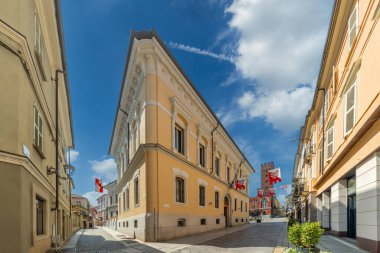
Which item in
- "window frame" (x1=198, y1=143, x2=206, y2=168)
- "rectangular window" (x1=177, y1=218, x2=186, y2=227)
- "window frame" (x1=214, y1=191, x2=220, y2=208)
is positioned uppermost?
"window frame" (x1=198, y1=143, x2=206, y2=168)

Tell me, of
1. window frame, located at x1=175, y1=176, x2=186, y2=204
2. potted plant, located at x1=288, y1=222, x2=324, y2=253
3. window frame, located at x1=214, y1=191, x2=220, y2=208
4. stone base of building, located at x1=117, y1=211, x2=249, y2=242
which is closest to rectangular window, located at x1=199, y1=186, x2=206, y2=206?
stone base of building, located at x1=117, y1=211, x2=249, y2=242

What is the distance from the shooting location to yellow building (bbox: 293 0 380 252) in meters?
8.30

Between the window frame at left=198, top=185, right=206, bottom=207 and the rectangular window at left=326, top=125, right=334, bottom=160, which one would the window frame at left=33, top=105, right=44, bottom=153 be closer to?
the window frame at left=198, top=185, right=206, bottom=207

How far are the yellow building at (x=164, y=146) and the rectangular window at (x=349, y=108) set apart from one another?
9.51 m

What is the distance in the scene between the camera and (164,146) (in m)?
16.2

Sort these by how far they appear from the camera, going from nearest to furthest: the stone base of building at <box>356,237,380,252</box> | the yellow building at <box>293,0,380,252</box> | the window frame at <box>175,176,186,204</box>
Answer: the stone base of building at <box>356,237,380,252</box>
the yellow building at <box>293,0,380,252</box>
the window frame at <box>175,176,186,204</box>

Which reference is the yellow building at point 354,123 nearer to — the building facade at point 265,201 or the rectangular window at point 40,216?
the rectangular window at point 40,216

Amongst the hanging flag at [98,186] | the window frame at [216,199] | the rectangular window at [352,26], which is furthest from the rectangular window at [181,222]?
the hanging flag at [98,186]

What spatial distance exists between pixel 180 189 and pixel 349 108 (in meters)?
11.3

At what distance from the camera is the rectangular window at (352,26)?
1059 centimetres

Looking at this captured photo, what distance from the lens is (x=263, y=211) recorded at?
300 ft

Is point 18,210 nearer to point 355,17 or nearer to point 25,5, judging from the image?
point 25,5

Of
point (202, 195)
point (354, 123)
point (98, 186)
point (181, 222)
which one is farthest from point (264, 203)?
point (354, 123)

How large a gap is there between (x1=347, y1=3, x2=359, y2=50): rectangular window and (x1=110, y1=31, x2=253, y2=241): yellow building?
31.2 ft
